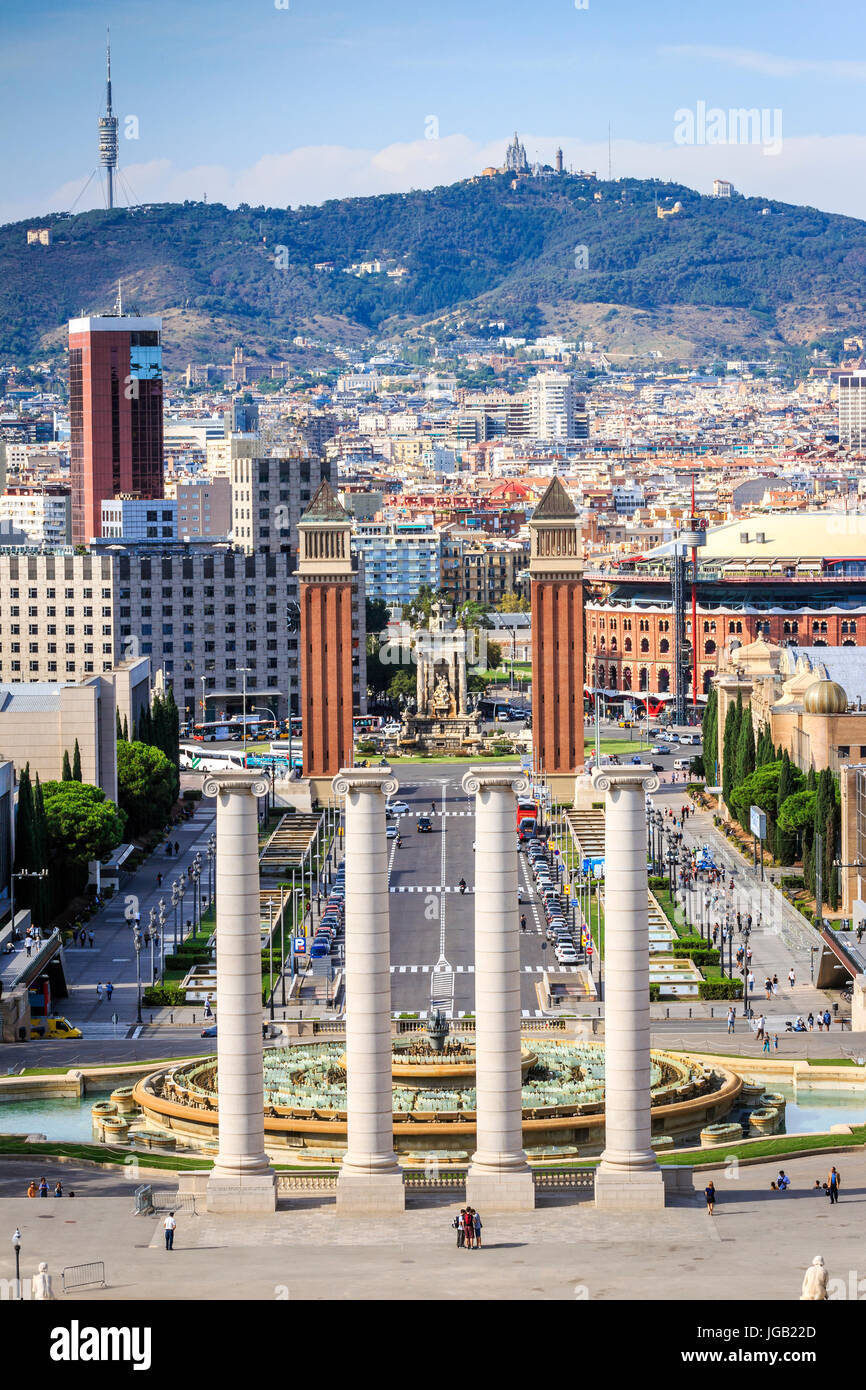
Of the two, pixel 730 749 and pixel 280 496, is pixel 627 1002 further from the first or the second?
pixel 280 496

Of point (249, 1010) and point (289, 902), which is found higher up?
point (249, 1010)

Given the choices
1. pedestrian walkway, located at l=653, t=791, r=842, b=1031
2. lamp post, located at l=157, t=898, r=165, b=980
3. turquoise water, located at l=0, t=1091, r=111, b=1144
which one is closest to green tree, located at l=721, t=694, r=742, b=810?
pedestrian walkway, located at l=653, t=791, r=842, b=1031

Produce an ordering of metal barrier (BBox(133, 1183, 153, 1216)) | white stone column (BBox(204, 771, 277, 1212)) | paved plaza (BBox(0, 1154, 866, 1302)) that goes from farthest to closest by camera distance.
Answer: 1. metal barrier (BBox(133, 1183, 153, 1216))
2. white stone column (BBox(204, 771, 277, 1212))
3. paved plaza (BBox(0, 1154, 866, 1302))

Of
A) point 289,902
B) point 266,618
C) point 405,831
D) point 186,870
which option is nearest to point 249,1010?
point 289,902

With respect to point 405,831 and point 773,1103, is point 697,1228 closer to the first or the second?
point 773,1103

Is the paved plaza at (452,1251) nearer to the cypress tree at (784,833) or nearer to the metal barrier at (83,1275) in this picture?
the metal barrier at (83,1275)

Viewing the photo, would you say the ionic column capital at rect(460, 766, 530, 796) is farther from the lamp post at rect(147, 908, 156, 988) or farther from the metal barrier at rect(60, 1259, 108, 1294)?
the lamp post at rect(147, 908, 156, 988)
